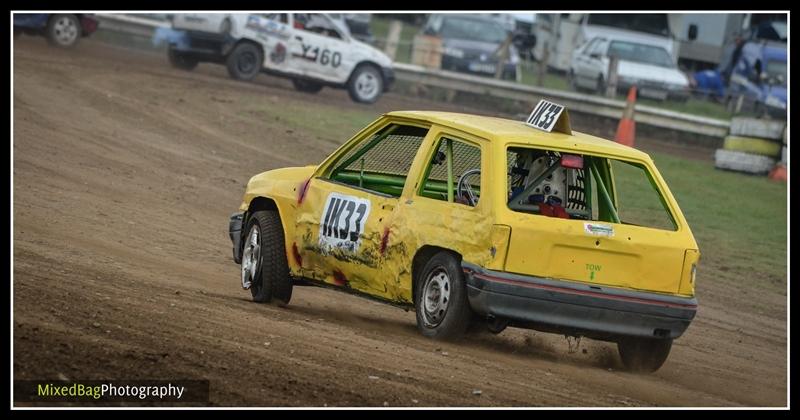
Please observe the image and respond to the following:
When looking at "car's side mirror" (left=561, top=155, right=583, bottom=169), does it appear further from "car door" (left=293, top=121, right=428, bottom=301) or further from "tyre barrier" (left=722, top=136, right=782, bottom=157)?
"tyre barrier" (left=722, top=136, right=782, bottom=157)

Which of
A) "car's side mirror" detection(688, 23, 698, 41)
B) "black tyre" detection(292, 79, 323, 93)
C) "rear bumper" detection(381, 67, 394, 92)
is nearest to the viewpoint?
"rear bumper" detection(381, 67, 394, 92)

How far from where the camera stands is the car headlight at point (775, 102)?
26997 millimetres

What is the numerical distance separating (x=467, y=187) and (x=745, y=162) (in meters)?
14.2

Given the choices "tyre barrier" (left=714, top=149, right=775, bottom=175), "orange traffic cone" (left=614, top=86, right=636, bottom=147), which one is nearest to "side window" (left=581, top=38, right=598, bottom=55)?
"orange traffic cone" (left=614, top=86, right=636, bottom=147)

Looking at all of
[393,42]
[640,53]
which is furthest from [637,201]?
[393,42]

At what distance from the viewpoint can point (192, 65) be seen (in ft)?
89.6

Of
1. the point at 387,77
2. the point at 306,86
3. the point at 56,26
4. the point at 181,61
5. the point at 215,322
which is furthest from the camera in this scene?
the point at 306,86

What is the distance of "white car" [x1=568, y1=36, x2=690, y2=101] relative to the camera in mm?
29172

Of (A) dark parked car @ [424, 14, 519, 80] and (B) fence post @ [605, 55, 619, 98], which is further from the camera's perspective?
(A) dark parked car @ [424, 14, 519, 80]

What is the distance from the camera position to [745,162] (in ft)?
72.2

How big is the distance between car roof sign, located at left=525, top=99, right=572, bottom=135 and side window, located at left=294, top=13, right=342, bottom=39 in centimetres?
1846

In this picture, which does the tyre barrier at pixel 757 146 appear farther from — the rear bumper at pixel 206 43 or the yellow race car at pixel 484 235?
the yellow race car at pixel 484 235

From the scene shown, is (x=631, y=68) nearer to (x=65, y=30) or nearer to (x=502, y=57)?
(x=502, y=57)
